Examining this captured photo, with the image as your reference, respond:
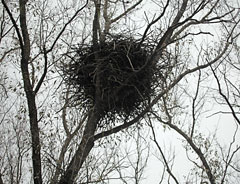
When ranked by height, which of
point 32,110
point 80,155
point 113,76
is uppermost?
point 113,76

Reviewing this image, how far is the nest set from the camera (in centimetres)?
339

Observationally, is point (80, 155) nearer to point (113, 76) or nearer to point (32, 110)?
point (32, 110)

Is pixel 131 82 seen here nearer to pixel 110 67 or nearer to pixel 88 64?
pixel 110 67

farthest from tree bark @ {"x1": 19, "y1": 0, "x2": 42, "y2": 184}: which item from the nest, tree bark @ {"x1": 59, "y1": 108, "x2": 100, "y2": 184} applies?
the nest

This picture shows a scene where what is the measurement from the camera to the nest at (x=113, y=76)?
3394 millimetres

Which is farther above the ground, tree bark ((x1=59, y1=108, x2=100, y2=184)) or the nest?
the nest

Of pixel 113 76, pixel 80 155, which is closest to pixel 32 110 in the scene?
pixel 80 155

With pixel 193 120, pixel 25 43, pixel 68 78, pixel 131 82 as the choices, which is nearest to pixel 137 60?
pixel 131 82

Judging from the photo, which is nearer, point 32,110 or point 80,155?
point 80,155

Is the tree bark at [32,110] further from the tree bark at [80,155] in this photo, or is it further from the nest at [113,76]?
the nest at [113,76]

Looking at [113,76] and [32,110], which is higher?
[113,76]

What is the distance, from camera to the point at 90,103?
12.5 feet

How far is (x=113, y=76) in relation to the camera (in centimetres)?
330

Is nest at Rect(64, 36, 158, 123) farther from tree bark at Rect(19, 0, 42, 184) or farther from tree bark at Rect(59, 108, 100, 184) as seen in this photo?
tree bark at Rect(19, 0, 42, 184)
